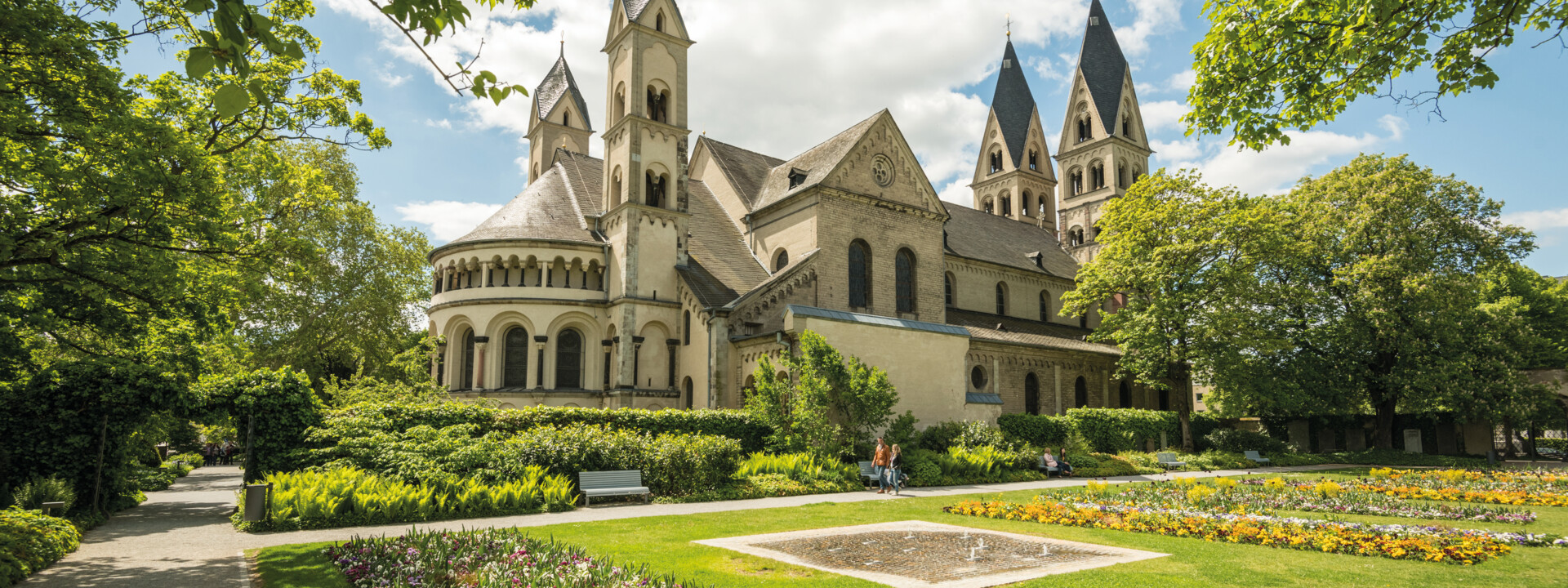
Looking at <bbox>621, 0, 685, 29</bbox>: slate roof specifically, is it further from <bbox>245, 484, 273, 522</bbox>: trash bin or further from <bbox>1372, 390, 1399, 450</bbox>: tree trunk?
<bbox>1372, 390, 1399, 450</bbox>: tree trunk

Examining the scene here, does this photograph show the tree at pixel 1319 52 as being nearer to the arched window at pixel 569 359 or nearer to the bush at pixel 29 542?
the bush at pixel 29 542

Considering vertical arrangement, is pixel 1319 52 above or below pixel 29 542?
above

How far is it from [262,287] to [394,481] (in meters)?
4.93

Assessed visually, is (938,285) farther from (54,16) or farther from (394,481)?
(54,16)

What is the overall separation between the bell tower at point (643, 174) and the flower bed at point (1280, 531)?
1755cm

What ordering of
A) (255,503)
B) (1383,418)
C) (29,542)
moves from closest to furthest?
(29,542) < (255,503) < (1383,418)

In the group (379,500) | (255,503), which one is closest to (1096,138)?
(379,500)

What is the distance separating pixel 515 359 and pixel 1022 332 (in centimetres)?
2441

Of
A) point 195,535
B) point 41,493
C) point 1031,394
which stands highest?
point 1031,394

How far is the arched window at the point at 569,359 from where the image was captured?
3053 cm

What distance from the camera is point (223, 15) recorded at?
4586mm

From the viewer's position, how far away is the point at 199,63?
4508 millimetres

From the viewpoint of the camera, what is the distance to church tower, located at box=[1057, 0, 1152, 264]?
54625mm

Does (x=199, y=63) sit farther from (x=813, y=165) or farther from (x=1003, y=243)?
(x=1003, y=243)
